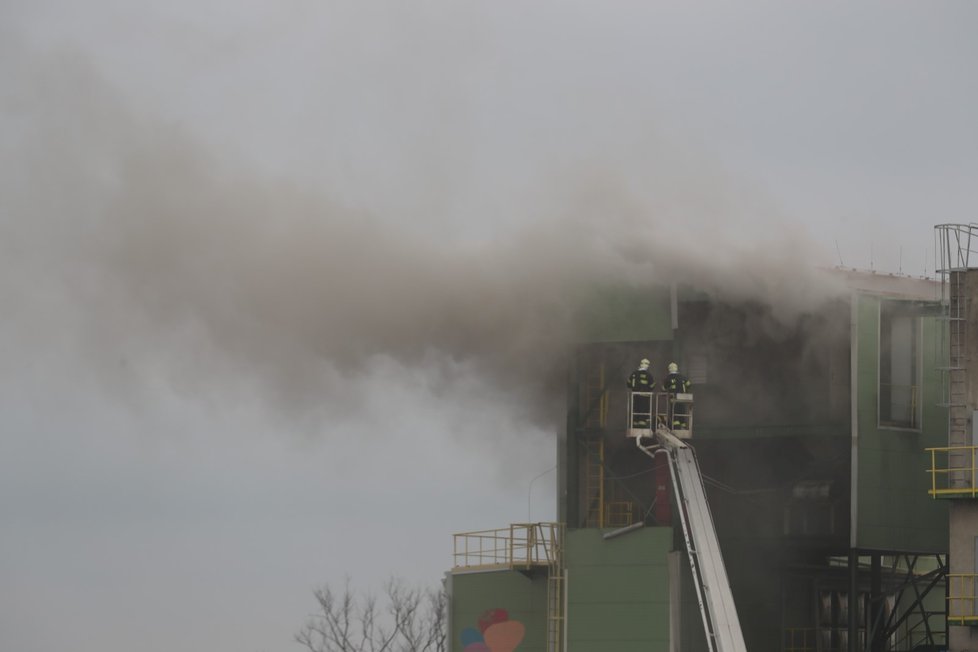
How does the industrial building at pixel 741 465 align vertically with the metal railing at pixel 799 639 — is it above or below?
above

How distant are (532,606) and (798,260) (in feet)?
43.9

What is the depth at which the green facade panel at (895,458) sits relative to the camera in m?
57.5

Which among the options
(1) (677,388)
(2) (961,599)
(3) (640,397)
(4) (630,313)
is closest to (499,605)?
(3) (640,397)

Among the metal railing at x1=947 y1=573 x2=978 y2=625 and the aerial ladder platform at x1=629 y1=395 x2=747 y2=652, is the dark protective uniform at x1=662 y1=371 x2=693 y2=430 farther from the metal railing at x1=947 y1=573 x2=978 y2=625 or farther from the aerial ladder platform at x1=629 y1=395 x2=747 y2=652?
the metal railing at x1=947 y1=573 x2=978 y2=625

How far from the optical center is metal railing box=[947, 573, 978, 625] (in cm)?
5016

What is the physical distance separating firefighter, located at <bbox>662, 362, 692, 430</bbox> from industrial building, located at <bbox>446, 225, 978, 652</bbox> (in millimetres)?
131

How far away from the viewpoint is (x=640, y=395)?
54906mm

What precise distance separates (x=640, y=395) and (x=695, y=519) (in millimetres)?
3721

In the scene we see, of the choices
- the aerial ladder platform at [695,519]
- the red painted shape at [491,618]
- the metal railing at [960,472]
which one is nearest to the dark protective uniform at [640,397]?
the aerial ladder platform at [695,519]

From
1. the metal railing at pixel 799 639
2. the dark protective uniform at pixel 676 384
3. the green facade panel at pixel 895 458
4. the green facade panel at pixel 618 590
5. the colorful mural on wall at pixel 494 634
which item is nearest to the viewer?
the dark protective uniform at pixel 676 384

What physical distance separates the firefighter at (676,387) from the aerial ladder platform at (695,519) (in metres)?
→ 0.11

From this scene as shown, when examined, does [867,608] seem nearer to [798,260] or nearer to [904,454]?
[904,454]

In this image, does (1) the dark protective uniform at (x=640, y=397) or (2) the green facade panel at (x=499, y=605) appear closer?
(1) the dark protective uniform at (x=640, y=397)

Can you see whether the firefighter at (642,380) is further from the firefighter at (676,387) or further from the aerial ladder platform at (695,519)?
the aerial ladder platform at (695,519)
